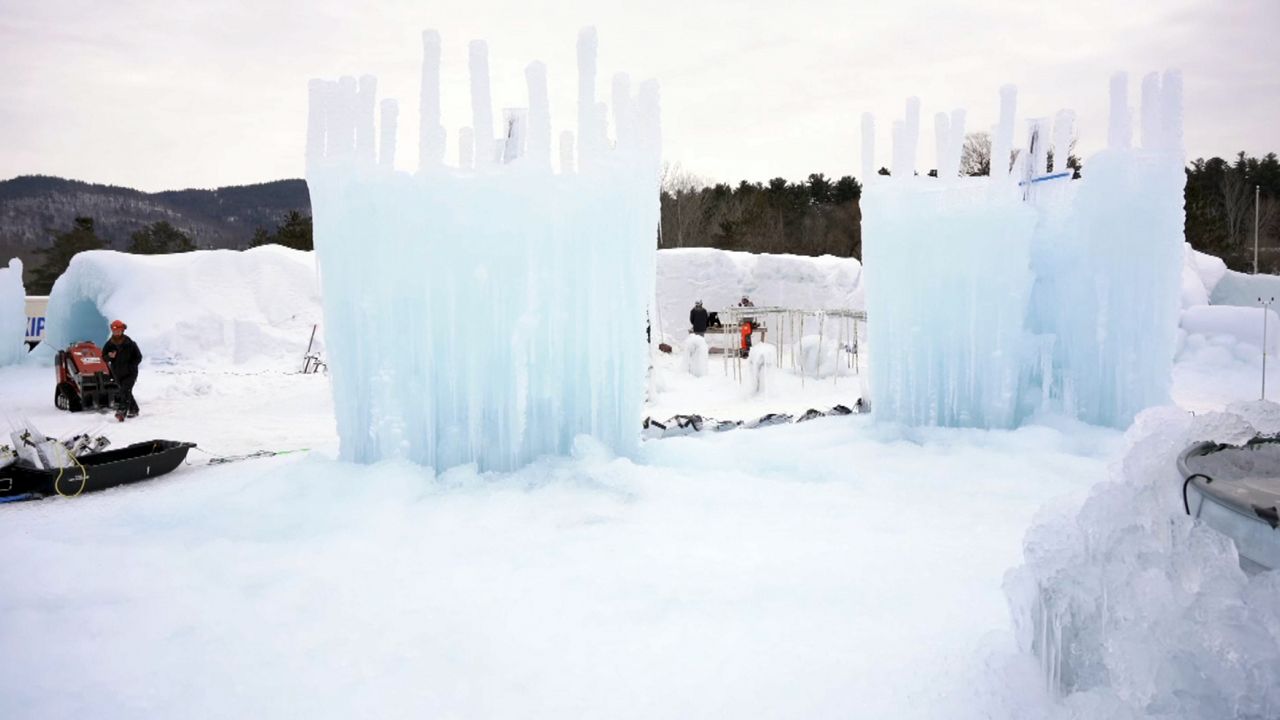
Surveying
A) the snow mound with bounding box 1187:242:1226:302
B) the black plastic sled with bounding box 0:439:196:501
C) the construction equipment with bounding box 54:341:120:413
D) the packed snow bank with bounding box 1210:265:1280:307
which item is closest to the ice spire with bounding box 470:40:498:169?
the black plastic sled with bounding box 0:439:196:501

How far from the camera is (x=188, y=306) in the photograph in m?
16.2

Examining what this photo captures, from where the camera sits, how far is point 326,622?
371 centimetres

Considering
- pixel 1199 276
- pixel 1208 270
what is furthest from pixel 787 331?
pixel 1208 270

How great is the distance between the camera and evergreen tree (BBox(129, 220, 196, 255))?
35.9 metres

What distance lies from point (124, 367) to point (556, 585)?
8574 mm

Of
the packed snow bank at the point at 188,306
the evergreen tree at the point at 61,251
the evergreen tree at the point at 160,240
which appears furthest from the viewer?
the evergreen tree at the point at 160,240

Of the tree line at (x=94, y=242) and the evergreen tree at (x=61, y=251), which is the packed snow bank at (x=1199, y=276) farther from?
the evergreen tree at (x=61, y=251)

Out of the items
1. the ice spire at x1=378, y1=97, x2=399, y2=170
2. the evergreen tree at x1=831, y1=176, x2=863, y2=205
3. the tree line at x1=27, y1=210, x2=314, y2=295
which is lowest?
the ice spire at x1=378, y1=97, x2=399, y2=170

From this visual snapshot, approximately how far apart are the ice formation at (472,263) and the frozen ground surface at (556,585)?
45cm

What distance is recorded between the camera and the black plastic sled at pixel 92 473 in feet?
20.1

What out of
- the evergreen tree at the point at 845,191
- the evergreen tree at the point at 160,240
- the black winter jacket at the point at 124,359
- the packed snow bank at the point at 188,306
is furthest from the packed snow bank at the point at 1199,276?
the evergreen tree at the point at 160,240

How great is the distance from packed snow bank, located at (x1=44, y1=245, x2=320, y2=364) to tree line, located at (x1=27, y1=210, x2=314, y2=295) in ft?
56.3

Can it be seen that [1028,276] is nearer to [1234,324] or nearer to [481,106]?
[481,106]

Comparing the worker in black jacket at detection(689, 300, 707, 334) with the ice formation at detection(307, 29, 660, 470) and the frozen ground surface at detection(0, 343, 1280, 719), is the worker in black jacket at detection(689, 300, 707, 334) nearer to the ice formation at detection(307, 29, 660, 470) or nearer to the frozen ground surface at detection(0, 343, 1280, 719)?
the frozen ground surface at detection(0, 343, 1280, 719)
